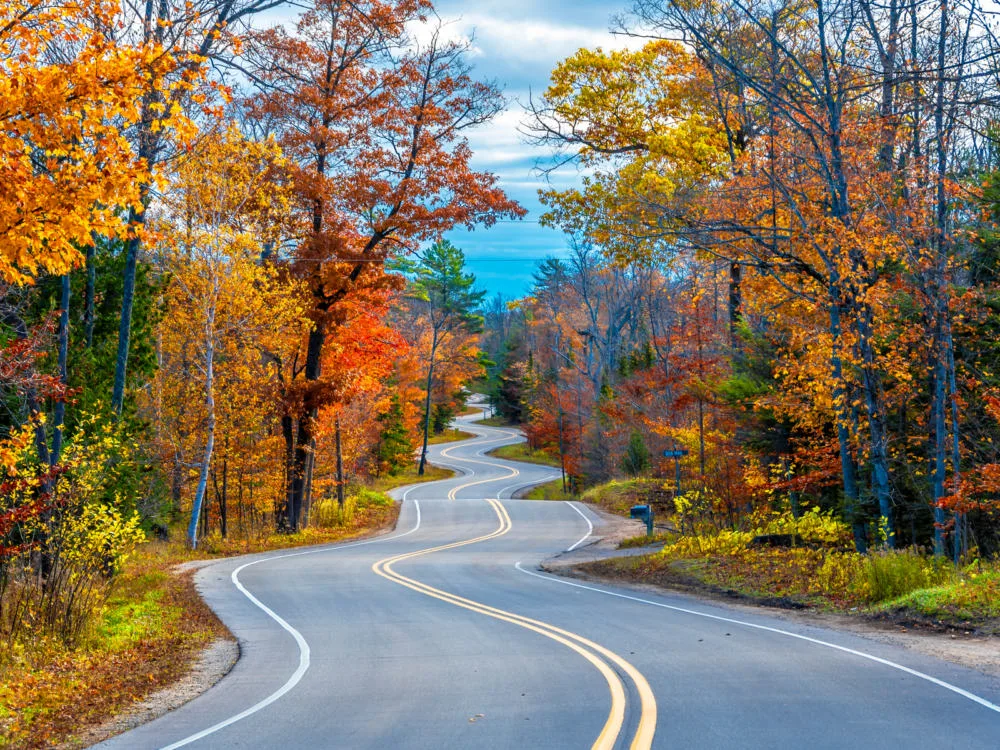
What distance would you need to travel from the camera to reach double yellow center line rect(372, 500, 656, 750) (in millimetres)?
6582

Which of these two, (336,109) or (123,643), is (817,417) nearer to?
(123,643)

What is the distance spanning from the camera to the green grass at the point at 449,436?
291 ft

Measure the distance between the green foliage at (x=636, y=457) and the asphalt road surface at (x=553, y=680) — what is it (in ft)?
82.9

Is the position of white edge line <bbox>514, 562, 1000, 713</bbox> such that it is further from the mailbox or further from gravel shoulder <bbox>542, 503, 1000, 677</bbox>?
the mailbox

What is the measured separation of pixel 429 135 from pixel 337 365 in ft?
29.7

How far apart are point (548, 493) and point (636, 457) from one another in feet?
39.2

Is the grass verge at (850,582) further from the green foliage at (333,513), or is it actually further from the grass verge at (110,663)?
the green foliage at (333,513)

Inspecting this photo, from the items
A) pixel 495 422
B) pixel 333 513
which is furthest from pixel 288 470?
pixel 495 422

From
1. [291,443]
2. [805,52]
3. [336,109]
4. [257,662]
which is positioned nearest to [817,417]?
[805,52]

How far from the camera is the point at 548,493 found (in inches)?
2184

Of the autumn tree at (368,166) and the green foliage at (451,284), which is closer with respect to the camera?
the autumn tree at (368,166)

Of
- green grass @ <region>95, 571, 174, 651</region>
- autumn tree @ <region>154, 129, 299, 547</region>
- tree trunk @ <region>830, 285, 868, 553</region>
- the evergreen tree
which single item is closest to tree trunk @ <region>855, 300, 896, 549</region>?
tree trunk @ <region>830, 285, 868, 553</region>

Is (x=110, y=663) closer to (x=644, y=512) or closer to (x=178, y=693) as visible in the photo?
(x=178, y=693)

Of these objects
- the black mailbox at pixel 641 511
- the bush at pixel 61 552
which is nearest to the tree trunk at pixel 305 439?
the black mailbox at pixel 641 511
